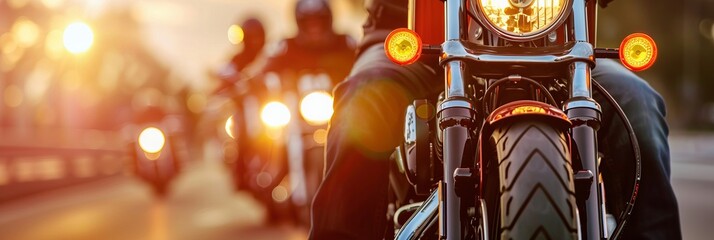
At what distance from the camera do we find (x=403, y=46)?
2.88 meters

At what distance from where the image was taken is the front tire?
2361mm

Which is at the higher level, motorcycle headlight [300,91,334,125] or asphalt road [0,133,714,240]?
motorcycle headlight [300,91,334,125]

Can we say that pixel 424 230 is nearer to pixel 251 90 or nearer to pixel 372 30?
pixel 372 30

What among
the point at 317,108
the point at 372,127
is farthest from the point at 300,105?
the point at 372,127

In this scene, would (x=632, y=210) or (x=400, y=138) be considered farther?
(x=400, y=138)

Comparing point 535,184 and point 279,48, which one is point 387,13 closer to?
point 535,184

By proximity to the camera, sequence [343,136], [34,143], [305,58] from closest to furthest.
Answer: [343,136] → [305,58] → [34,143]

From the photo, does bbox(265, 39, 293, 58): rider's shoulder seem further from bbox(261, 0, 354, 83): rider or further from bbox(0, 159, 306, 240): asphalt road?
bbox(0, 159, 306, 240): asphalt road

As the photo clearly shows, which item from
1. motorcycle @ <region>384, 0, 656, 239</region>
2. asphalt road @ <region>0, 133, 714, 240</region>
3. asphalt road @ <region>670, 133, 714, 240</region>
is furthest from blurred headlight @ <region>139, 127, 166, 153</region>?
motorcycle @ <region>384, 0, 656, 239</region>

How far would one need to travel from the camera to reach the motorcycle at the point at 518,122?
2420 mm

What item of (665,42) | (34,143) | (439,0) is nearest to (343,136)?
(439,0)

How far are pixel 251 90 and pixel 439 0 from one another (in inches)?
260

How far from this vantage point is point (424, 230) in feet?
9.60

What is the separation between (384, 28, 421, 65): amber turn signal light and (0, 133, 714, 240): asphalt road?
5.55 m
